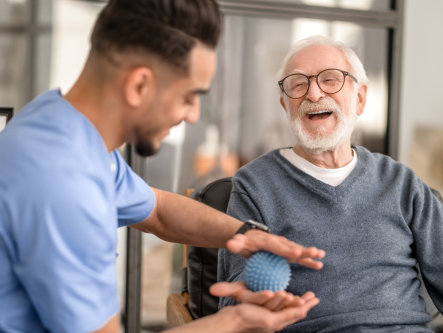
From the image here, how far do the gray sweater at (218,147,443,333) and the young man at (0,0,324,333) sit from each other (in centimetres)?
41

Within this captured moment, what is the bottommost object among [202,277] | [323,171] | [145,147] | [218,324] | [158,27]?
[202,277]

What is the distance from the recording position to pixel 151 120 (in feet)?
3.48

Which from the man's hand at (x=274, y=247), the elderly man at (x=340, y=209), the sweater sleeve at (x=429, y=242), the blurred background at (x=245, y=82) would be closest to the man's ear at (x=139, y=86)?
the man's hand at (x=274, y=247)

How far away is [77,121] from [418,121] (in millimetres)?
2614

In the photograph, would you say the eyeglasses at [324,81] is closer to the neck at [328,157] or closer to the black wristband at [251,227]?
the neck at [328,157]

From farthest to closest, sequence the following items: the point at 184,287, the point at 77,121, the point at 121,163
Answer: the point at 184,287 → the point at 121,163 → the point at 77,121

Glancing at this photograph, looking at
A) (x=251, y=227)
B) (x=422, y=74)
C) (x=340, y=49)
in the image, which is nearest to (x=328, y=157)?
(x=340, y=49)

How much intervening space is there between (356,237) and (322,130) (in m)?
0.38

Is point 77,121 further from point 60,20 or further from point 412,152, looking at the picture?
point 412,152

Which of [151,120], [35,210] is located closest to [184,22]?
[151,120]

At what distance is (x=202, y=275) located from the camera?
1889 millimetres

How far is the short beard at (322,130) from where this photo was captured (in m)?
1.75

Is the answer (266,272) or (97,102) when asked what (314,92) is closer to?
(266,272)

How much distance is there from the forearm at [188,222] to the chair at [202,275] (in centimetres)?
44
